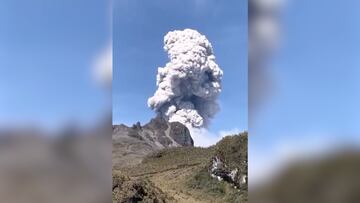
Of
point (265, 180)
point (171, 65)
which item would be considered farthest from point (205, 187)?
point (265, 180)

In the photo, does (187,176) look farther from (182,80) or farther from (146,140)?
(182,80)

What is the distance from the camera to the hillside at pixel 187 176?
503 centimetres

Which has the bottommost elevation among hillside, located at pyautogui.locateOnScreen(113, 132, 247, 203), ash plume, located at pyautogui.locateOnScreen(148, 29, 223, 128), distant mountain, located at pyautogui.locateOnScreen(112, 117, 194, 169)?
hillside, located at pyautogui.locateOnScreen(113, 132, 247, 203)

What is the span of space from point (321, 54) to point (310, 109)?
29cm

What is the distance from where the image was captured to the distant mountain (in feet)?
15.9

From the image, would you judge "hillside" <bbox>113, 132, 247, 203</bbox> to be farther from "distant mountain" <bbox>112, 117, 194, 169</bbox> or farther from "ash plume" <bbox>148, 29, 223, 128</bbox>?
"ash plume" <bbox>148, 29, 223, 128</bbox>

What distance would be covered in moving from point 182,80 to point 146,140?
0.62 meters

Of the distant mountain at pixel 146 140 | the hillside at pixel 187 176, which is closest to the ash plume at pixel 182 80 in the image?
the distant mountain at pixel 146 140

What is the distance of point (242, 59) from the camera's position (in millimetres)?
4688

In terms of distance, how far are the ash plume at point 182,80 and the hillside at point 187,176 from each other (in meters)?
0.31

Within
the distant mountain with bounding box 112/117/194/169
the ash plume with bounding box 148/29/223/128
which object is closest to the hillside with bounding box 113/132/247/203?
the distant mountain with bounding box 112/117/194/169

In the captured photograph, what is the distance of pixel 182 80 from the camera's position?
16.9 ft

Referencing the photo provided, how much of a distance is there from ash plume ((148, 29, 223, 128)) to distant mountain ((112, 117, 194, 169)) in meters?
0.09

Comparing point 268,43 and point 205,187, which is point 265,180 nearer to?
point 268,43
